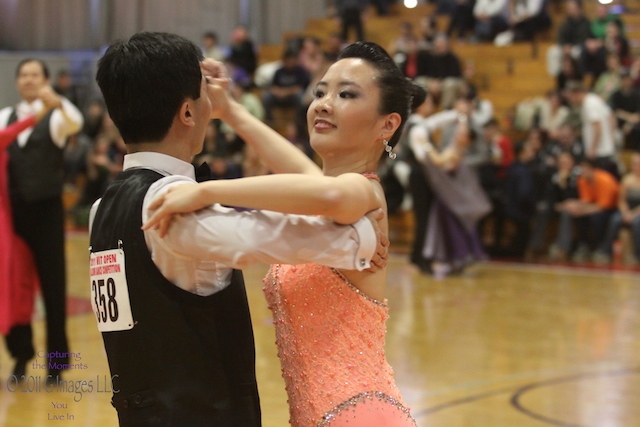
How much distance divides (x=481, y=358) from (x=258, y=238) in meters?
4.64

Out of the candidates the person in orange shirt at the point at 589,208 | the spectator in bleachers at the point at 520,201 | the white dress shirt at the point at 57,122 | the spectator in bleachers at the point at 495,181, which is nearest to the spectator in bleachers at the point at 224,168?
the spectator in bleachers at the point at 495,181

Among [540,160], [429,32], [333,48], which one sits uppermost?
[429,32]

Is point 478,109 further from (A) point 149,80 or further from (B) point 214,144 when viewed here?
(A) point 149,80

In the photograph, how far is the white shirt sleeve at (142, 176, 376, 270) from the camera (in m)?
1.77

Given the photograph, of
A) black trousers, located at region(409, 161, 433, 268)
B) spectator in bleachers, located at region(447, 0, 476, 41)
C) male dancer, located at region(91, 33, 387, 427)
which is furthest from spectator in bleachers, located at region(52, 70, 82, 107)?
male dancer, located at region(91, 33, 387, 427)

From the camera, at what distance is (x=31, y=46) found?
54.8 ft

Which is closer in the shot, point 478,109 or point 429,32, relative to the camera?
point 478,109

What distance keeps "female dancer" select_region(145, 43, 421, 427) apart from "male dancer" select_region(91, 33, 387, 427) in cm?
6

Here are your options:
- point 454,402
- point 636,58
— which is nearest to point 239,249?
point 454,402

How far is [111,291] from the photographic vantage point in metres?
1.95

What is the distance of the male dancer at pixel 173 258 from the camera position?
1.83 meters

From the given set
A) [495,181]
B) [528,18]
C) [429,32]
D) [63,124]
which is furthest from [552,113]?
[63,124]

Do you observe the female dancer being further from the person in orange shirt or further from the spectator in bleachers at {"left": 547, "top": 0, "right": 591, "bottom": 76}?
the spectator in bleachers at {"left": 547, "top": 0, "right": 591, "bottom": 76}

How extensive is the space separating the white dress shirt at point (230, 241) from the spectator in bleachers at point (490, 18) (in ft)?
44.5
